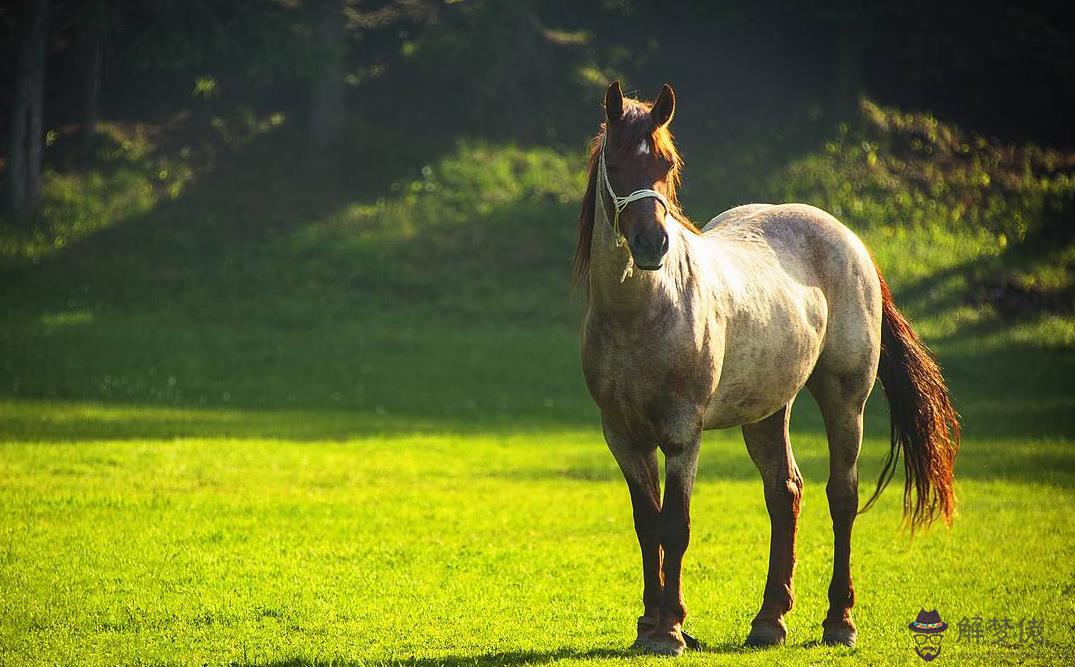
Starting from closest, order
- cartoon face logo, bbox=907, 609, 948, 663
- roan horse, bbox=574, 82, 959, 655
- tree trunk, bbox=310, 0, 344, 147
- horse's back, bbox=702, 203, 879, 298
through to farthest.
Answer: roan horse, bbox=574, 82, 959, 655 < cartoon face logo, bbox=907, 609, 948, 663 < horse's back, bbox=702, 203, 879, 298 < tree trunk, bbox=310, 0, 344, 147

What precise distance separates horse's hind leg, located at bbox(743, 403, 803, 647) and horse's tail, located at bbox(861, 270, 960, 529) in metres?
0.69

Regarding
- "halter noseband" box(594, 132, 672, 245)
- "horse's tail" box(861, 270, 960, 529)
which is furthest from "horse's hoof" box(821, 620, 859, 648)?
"halter noseband" box(594, 132, 672, 245)

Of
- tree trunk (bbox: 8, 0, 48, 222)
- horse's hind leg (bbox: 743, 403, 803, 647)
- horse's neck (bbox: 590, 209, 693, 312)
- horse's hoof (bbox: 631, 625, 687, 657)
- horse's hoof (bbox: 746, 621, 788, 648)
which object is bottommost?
horse's hoof (bbox: 746, 621, 788, 648)

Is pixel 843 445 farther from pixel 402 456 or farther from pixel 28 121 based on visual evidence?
pixel 28 121

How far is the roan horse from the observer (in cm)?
600

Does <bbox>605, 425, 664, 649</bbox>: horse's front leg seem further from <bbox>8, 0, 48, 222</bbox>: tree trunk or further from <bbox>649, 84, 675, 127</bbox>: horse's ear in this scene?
<bbox>8, 0, 48, 222</bbox>: tree trunk

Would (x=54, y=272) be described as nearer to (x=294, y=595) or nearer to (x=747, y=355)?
(x=294, y=595)

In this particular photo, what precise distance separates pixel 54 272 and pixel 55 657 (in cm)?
1897

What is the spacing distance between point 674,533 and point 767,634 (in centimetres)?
101

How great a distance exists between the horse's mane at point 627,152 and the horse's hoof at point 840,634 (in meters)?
2.38

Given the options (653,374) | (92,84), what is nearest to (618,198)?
(653,374)

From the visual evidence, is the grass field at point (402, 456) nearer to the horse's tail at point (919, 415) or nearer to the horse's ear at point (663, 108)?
the horse's tail at point (919, 415)

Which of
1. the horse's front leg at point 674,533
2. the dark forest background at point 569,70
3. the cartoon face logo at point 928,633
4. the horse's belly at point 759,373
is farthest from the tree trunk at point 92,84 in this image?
the cartoon face logo at point 928,633

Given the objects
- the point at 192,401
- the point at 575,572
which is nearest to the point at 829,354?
the point at 575,572
